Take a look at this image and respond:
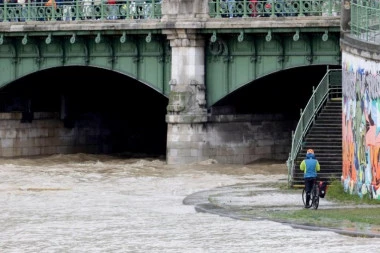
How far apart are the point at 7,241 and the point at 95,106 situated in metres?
37.3

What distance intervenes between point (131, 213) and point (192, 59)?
19.1 metres

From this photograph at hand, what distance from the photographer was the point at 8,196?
5672 cm

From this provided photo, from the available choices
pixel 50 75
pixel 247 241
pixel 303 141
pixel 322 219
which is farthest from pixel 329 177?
pixel 50 75

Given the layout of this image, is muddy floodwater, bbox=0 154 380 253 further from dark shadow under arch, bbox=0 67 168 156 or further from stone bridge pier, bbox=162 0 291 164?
dark shadow under arch, bbox=0 67 168 156

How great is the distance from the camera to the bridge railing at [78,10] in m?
69.2

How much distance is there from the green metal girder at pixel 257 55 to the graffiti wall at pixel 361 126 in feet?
31.4

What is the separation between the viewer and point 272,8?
6506cm

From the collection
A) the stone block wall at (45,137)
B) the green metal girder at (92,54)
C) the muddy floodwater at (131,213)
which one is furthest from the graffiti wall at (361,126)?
the stone block wall at (45,137)

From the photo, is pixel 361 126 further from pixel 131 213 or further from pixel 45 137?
pixel 45 137

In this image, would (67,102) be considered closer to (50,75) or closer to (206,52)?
(50,75)

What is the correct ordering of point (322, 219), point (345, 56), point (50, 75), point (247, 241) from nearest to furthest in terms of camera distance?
point (247, 241)
point (322, 219)
point (345, 56)
point (50, 75)

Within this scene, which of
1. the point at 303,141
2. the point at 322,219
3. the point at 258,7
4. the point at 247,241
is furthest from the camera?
the point at 258,7

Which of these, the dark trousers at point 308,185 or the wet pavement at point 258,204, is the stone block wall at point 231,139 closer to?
the wet pavement at point 258,204

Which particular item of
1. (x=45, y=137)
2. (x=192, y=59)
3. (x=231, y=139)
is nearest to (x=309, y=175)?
(x=192, y=59)
